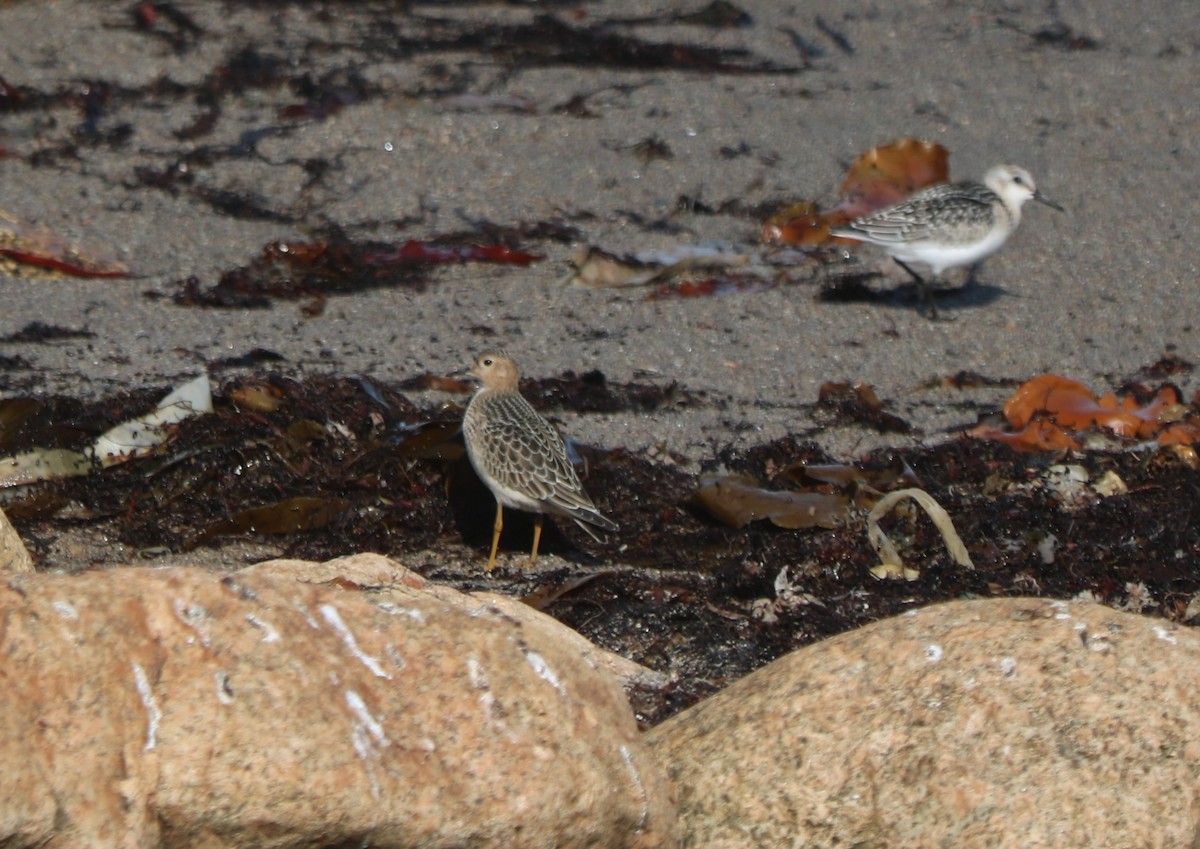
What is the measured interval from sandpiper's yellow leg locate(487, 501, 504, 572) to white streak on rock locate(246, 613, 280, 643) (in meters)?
2.34

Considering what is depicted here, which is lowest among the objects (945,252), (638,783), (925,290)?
(925,290)

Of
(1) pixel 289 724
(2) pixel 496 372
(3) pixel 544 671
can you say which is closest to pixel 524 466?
(2) pixel 496 372

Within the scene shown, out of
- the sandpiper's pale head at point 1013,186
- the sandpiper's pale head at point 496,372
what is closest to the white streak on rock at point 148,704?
the sandpiper's pale head at point 496,372

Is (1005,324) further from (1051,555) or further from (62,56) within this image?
(62,56)

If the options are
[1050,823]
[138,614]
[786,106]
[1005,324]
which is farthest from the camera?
[786,106]

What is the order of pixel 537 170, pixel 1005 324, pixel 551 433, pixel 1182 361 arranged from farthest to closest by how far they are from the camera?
pixel 537 170, pixel 1005 324, pixel 1182 361, pixel 551 433

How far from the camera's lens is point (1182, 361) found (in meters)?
7.21

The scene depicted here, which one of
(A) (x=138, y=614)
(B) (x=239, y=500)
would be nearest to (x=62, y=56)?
(B) (x=239, y=500)

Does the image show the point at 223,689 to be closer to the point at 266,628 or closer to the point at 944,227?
the point at 266,628

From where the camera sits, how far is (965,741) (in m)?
3.51

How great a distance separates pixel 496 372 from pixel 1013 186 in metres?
3.48

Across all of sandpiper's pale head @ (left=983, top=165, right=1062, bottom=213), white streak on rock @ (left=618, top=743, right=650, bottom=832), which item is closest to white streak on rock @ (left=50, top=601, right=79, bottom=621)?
white streak on rock @ (left=618, top=743, right=650, bottom=832)

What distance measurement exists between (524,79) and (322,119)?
123 cm

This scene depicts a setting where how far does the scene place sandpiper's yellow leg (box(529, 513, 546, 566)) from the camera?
556cm
